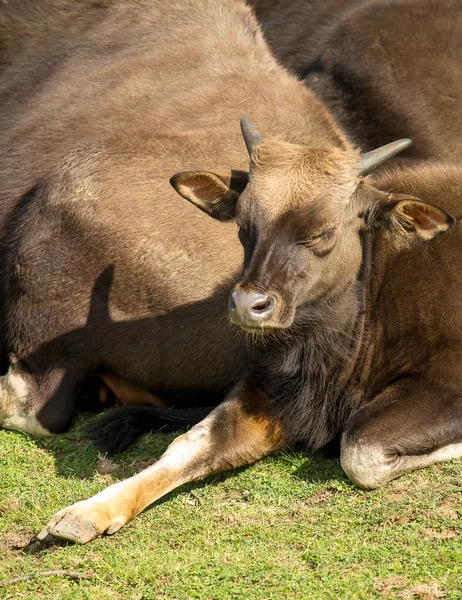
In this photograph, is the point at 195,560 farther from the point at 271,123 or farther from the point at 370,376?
the point at 271,123

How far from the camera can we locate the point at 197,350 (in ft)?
21.9

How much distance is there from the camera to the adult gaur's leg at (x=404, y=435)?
5633 millimetres

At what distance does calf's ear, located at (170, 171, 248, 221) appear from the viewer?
19.7 ft

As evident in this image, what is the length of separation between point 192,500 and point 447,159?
4.25 metres

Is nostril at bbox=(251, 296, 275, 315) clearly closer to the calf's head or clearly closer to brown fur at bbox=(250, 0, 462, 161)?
the calf's head

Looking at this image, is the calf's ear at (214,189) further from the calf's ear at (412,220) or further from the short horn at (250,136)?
the calf's ear at (412,220)

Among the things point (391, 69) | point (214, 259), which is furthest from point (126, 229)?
point (391, 69)

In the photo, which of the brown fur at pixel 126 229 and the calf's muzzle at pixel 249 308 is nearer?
the calf's muzzle at pixel 249 308

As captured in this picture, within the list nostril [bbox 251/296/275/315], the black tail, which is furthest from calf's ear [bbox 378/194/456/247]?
the black tail

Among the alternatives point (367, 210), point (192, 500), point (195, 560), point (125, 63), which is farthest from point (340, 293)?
point (125, 63)

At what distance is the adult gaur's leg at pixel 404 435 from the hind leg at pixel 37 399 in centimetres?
189

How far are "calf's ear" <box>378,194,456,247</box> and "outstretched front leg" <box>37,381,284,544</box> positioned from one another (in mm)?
1275

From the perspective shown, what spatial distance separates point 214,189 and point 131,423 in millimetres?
1521

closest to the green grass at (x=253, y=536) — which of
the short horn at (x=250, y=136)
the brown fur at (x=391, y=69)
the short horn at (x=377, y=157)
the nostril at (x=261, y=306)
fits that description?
the nostril at (x=261, y=306)
